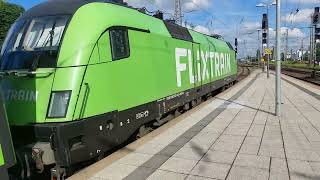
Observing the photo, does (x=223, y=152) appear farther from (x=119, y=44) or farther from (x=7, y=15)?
(x=7, y=15)

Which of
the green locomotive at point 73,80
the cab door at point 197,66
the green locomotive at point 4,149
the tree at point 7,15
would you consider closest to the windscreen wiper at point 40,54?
the green locomotive at point 73,80

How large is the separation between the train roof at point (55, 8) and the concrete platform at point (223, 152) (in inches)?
114

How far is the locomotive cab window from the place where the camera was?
7.52 meters

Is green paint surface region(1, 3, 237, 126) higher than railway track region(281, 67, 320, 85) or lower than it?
higher

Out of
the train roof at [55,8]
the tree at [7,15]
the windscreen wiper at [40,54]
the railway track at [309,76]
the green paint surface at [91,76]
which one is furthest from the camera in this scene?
the tree at [7,15]

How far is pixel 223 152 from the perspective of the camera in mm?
7852

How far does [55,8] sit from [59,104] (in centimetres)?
207

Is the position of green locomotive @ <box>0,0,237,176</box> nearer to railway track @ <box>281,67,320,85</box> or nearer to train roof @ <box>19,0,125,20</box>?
train roof @ <box>19,0,125,20</box>

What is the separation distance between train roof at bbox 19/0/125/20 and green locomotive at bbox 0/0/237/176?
0.9 inches

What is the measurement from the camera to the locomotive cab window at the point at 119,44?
24.7 ft

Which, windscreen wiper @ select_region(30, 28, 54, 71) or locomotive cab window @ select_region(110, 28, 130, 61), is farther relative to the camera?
locomotive cab window @ select_region(110, 28, 130, 61)

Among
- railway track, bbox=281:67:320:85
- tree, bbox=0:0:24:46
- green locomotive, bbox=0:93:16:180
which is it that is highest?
tree, bbox=0:0:24:46

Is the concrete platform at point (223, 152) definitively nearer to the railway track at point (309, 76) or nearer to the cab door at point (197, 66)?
the cab door at point (197, 66)

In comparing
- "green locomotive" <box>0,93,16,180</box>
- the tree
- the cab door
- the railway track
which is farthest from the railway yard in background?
the tree
